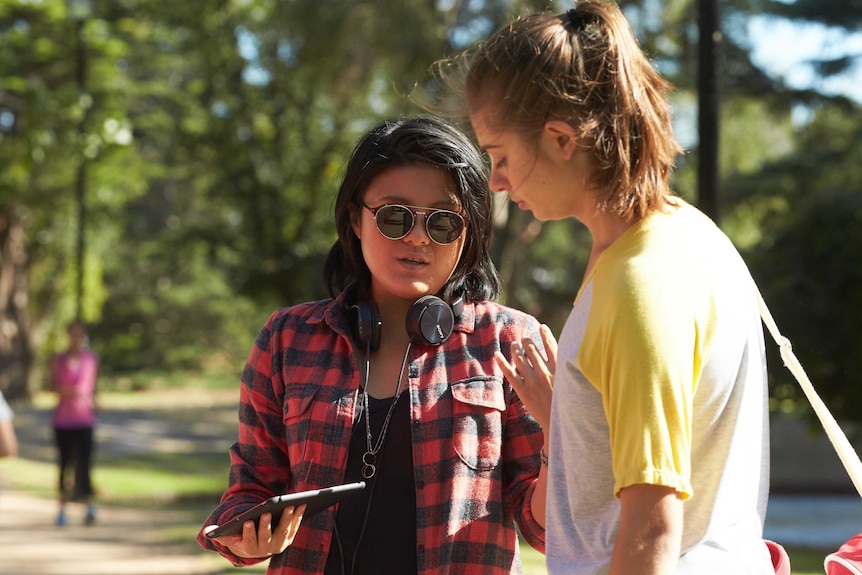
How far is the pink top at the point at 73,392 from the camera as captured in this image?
12.2m

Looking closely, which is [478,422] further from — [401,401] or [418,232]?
[418,232]

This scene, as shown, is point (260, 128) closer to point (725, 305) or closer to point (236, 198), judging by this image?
point (236, 198)

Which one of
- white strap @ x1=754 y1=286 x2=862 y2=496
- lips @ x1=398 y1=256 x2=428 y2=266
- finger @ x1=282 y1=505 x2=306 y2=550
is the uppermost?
lips @ x1=398 y1=256 x2=428 y2=266

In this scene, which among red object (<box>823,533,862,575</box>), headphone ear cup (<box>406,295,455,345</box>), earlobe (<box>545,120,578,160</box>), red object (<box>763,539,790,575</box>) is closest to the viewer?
earlobe (<box>545,120,578,160</box>)

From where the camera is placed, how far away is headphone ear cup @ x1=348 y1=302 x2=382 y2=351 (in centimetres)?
256

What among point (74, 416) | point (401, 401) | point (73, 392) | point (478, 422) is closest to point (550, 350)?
point (478, 422)

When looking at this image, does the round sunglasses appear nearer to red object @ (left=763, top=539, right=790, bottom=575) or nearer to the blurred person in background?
red object @ (left=763, top=539, right=790, bottom=575)

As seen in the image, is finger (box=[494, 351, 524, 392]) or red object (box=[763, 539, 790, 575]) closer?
red object (box=[763, 539, 790, 575])

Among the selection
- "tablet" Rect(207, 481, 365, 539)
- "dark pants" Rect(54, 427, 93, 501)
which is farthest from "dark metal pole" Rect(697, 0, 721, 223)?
"dark pants" Rect(54, 427, 93, 501)

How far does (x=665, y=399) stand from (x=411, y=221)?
1.06m

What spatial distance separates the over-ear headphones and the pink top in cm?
1036

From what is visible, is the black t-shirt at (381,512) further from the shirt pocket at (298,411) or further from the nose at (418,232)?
the nose at (418,232)

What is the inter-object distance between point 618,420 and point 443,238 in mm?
1023

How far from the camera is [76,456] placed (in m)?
12.4
